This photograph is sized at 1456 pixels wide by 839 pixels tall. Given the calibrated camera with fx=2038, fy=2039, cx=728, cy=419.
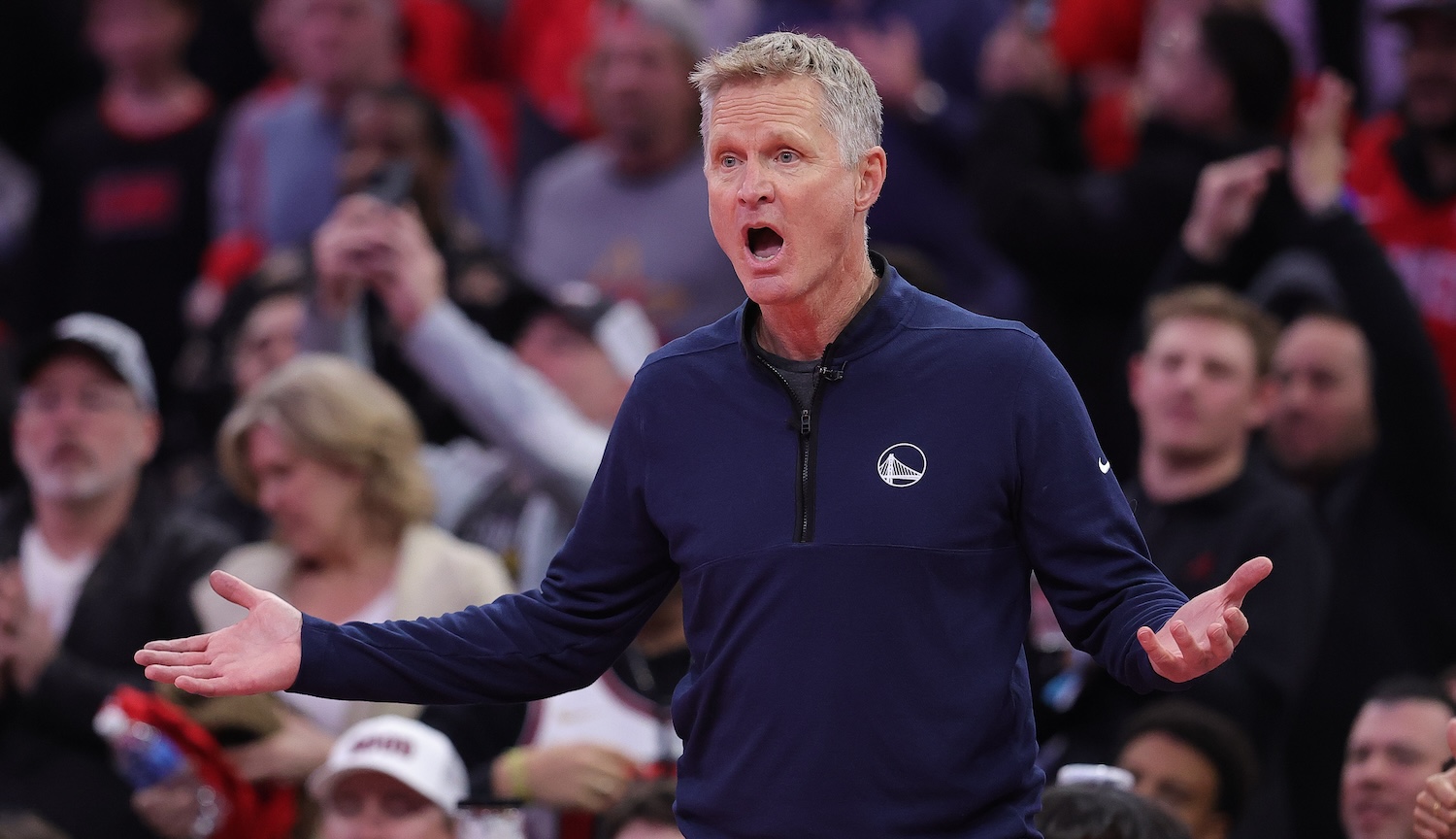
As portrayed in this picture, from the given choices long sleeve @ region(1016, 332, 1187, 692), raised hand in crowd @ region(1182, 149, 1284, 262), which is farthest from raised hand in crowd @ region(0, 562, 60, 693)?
raised hand in crowd @ region(1182, 149, 1284, 262)

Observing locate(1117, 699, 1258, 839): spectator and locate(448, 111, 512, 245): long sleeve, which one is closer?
locate(1117, 699, 1258, 839): spectator

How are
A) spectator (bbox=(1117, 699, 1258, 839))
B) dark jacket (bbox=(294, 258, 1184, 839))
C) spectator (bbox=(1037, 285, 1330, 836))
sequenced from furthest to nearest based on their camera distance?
1. spectator (bbox=(1037, 285, 1330, 836))
2. spectator (bbox=(1117, 699, 1258, 839))
3. dark jacket (bbox=(294, 258, 1184, 839))

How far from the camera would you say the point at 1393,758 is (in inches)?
176

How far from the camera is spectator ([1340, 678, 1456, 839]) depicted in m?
4.45

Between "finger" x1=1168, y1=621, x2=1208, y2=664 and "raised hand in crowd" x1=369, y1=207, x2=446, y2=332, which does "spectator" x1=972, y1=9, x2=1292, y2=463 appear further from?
"finger" x1=1168, y1=621, x2=1208, y2=664

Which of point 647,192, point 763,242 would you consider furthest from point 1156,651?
point 647,192

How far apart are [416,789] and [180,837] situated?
0.75m

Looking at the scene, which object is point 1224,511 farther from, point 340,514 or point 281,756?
point 281,756

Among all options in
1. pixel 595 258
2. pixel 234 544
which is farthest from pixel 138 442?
pixel 595 258

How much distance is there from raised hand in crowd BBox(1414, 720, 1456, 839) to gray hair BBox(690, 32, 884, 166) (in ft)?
4.33

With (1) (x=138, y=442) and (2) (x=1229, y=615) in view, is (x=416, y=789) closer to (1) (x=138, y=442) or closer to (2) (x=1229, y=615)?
(1) (x=138, y=442)

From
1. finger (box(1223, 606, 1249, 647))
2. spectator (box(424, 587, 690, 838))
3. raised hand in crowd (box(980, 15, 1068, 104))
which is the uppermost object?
raised hand in crowd (box(980, 15, 1068, 104))

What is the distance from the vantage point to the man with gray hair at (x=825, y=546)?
8.79ft

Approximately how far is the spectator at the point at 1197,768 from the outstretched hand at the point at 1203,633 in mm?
2195
